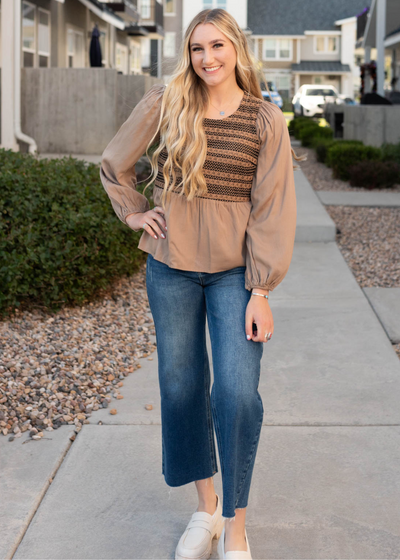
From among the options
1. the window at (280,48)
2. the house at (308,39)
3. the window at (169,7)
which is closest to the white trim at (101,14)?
the window at (169,7)

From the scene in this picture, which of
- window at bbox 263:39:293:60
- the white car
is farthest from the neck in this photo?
window at bbox 263:39:293:60

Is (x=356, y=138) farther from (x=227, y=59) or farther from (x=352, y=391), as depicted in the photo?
(x=227, y=59)

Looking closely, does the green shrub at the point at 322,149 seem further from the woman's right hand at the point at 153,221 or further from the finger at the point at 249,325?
the finger at the point at 249,325

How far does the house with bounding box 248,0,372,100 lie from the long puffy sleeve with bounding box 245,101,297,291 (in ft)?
156

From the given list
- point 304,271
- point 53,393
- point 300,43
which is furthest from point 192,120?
point 300,43

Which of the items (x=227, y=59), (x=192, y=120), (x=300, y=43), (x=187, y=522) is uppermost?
(x=300, y=43)

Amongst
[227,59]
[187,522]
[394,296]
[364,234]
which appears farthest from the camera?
[364,234]

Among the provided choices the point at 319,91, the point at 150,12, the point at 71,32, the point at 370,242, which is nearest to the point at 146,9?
the point at 150,12

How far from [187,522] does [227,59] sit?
1.75 metres

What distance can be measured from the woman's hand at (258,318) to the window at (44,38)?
47.6ft

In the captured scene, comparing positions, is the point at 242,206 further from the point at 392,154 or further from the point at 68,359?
the point at 392,154

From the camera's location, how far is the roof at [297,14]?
49406 mm

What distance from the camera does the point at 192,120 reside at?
7.73 ft

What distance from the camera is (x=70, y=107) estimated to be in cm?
1312
